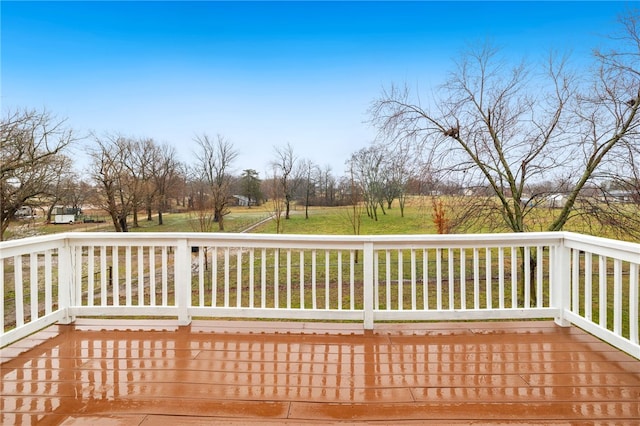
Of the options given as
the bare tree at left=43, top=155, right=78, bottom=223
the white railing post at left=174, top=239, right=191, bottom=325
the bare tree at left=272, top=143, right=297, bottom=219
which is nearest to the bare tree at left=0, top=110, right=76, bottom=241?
the bare tree at left=43, top=155, right=78, bottom=223

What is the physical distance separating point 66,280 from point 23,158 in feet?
32.7

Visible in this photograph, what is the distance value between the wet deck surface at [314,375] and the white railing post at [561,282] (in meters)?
0.14

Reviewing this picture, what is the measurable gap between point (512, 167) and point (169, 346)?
688cm

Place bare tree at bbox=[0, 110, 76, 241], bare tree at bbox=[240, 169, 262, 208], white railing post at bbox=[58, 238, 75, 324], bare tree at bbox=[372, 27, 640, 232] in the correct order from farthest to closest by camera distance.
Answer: bare tree at bbox=[240, 169, 262, 208]
bare tree at bbox=[0, 110, 76, 241]
bare tree at bbox=[372, 27, 640, 232]
white railing post at bbox=[58, 238, 75, 324]

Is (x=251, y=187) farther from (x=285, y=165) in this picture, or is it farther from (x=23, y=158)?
(x=23, y=158)

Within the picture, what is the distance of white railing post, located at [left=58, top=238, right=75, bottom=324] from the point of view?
9.24 feet

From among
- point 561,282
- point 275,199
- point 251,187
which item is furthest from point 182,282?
point 251,187

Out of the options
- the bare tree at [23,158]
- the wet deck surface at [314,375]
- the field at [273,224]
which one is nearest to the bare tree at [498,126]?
the field at [273,224]

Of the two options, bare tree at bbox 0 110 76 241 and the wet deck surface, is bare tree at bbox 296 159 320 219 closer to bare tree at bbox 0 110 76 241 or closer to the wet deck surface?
bare tree at bbox 0 110 76 241

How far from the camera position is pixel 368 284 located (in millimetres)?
2713

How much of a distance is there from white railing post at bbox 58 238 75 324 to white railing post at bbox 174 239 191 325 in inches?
35.0

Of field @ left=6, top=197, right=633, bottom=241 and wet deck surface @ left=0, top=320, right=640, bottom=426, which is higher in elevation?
field @ left=6, top=197, right=633, bottom=241

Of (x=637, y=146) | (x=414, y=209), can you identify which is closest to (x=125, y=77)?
(x=414, y=209)

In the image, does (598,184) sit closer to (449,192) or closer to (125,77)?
(449,192)
